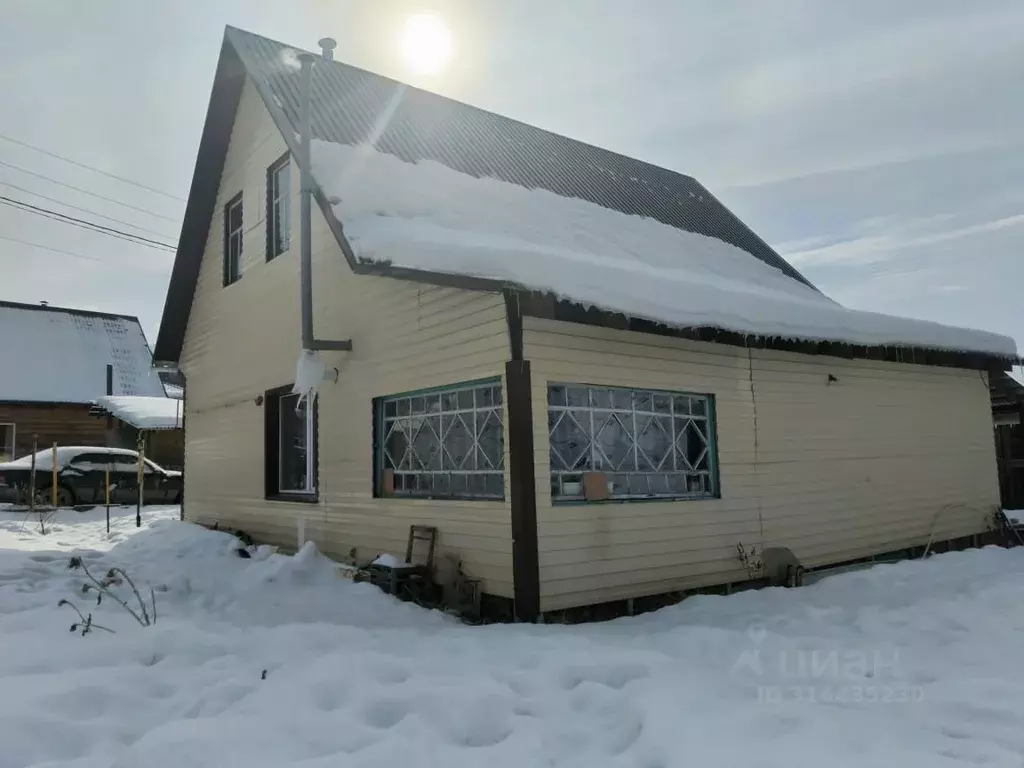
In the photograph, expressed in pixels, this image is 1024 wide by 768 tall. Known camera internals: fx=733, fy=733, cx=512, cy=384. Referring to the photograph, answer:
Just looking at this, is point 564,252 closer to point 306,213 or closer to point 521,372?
point 521,372

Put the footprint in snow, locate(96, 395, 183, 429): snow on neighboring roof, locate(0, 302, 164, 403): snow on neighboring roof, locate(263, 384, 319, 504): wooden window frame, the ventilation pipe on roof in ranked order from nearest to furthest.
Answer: the footprint in snow < the ventilation pipe on roof < locate(263, 384, 319, 504): wooden window frame < locate(96, 395, 183, 429): snow on neighboring roof < locate(0, 302, 164, 403): snow on neighboring roof

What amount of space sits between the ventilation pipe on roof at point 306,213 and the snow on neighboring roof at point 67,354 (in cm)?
1972

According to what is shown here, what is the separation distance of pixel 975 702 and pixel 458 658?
3.01 m

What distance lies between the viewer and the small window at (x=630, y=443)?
668 cm

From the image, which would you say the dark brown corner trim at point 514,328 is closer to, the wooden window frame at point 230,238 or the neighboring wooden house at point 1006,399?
the wooden window frame at point 230,238

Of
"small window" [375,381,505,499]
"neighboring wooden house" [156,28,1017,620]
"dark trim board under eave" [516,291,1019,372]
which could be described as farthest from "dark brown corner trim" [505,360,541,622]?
"dark trim board under eave" [516,291,1019,372]

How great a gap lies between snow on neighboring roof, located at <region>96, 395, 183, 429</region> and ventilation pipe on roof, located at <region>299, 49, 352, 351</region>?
47.3 ft

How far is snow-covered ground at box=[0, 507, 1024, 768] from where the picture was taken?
3.47 m

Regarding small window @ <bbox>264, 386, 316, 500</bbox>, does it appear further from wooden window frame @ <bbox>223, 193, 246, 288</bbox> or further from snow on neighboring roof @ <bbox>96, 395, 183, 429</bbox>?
snow on neighboring roof @ <bbox>96, 395, 183, 429</bbox>

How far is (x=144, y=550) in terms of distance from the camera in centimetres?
947

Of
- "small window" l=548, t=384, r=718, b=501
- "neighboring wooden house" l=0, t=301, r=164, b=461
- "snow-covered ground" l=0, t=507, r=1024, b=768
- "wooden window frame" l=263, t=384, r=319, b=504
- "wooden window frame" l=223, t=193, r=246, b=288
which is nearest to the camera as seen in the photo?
"snow-covered ground" l=0, t=507, r=1024, b=768

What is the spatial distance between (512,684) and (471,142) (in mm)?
8590

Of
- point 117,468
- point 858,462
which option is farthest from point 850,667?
point 117,468

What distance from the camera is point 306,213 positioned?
26.5 ft
